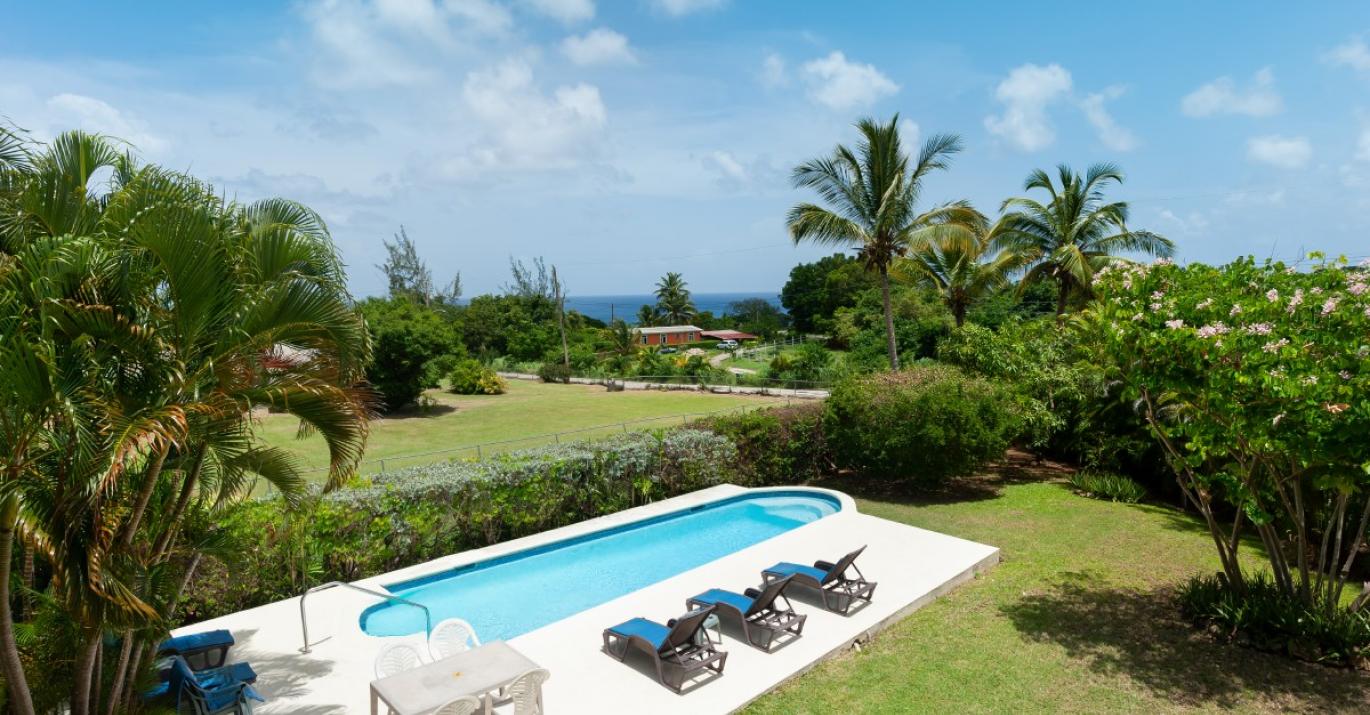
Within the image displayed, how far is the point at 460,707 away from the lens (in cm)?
540

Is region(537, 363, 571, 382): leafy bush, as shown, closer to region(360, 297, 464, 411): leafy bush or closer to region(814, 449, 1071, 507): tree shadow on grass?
A: region(360, 297, 464, 411): leafy bush

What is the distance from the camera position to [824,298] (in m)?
78.2

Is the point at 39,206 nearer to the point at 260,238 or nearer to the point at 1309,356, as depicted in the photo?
the point at 260,238

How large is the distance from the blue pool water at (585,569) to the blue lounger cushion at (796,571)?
74cm

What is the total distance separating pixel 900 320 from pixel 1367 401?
39130mm

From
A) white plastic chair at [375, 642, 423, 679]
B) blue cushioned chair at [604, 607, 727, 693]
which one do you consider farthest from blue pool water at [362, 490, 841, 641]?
white plastic chair at [375, 642, 423, 679]

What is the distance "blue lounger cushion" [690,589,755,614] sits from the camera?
330 inches

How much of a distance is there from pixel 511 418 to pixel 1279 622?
2830 centimetres

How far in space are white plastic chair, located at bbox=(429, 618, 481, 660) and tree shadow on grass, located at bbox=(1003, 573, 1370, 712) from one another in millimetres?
6063

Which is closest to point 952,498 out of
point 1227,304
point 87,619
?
point 1227,304

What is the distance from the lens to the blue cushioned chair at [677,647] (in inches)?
278

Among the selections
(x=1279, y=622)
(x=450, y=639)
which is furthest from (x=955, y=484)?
(x=450, y=639)

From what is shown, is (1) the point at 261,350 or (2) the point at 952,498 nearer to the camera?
(1) the point at 261,350

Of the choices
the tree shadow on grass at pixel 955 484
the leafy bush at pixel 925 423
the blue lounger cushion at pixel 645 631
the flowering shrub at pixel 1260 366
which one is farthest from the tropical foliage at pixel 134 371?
the tree shadow on grass at pixel 955 484
